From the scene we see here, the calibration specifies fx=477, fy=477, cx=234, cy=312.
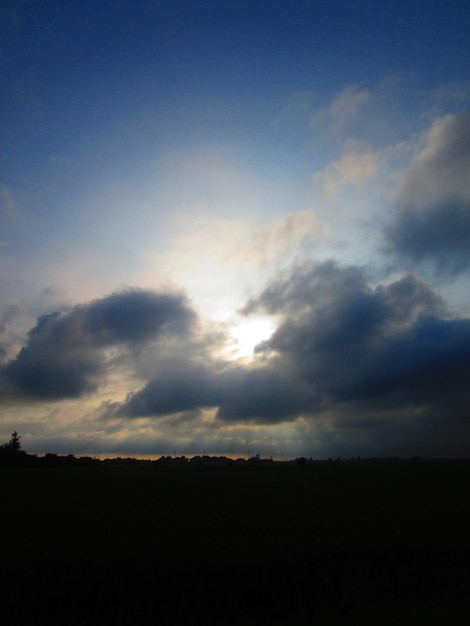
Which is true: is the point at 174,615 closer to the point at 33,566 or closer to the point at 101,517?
the point at 33,566

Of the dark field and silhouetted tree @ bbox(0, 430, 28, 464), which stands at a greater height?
silhouetted tree @ bbox(0, 430, 28, 464)

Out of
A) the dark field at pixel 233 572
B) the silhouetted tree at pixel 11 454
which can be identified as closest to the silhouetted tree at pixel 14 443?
the silhouetted tree at pixel 11 454

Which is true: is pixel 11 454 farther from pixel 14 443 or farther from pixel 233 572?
pixel 233 572

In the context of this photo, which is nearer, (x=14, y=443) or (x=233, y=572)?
(x=233, y=572)

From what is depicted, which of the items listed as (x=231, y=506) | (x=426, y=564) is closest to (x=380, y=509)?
(x=231, y=506)

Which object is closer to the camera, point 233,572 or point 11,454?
point 233,572

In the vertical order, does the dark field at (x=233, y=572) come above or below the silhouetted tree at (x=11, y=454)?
below

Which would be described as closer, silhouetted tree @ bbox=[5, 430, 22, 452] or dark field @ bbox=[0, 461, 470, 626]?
dark field @ bbox=[0, 461, 470, 626]

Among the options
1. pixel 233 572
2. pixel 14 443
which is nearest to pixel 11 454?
pixel 14 443

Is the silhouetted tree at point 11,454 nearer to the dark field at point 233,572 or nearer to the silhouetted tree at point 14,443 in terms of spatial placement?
the silhouetted tree at point 14,443

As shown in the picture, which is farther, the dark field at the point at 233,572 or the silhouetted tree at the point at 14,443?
the silhouetted tree at the point at 14,443

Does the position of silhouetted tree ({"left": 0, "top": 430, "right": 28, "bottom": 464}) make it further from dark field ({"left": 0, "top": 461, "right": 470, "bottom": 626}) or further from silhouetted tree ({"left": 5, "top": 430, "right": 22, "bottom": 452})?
dark field ({"left": 0, "top": 461, "right": 470, "bottom": 626})

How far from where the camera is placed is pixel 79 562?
1482 centimetres

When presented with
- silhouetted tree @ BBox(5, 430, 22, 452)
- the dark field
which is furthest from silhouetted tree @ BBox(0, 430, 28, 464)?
the dark field
